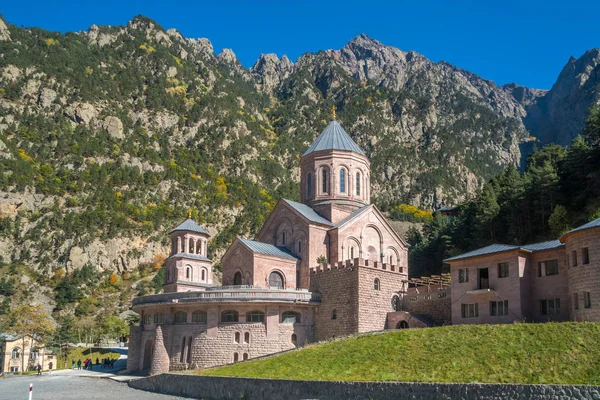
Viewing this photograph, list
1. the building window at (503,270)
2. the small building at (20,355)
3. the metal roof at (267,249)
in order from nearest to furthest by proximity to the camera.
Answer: the building window at (503,270)
the metal roof at (267,249)
the small building at (20,355)

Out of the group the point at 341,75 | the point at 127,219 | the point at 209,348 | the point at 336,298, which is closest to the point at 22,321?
the point at 127,219

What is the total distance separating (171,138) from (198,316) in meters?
76.0

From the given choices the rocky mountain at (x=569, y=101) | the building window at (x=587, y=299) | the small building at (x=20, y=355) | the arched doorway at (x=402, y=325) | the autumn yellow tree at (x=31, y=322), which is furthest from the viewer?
the rocky mountain at (x=569, y=101)

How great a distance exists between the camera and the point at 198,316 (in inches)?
1476

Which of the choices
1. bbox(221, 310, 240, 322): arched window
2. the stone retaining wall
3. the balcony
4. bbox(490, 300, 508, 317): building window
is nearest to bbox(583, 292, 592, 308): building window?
bbox(490, 300, 508, 317): building window

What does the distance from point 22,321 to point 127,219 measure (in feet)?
92.4

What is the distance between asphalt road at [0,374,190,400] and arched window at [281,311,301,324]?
9685 millimetres

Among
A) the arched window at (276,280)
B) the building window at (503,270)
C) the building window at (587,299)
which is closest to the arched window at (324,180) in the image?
the arched window at (276,280)

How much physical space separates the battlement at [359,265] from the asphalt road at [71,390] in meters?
13.4

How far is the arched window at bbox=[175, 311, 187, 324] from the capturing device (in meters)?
38.2

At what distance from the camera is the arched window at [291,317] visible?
122ft

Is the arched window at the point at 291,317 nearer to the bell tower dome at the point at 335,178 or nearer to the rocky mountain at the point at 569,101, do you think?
the bell tower dome at the point at 335,178

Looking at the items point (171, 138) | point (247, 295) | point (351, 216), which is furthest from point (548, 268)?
point (171, 138)

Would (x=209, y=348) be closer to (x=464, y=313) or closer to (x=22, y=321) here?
(x=464, y=313)
